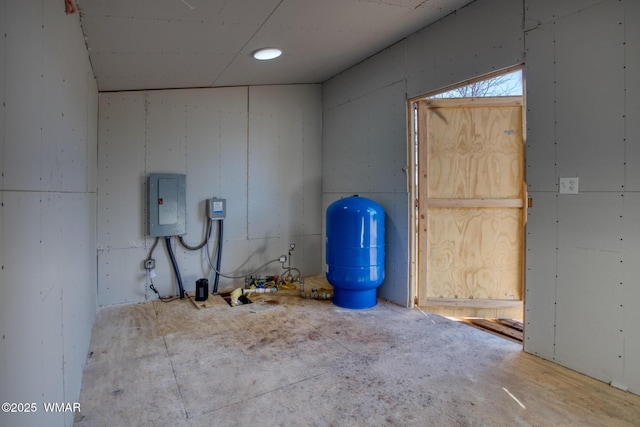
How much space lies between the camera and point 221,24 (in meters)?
2.56

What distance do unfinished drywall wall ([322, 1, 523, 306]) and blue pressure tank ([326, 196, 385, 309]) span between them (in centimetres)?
27

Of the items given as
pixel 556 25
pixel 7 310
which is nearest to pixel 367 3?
pixel 556 25

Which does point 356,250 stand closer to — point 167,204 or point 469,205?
point 469,205

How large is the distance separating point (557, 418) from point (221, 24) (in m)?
3.24

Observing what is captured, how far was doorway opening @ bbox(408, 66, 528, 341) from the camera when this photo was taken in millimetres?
3521

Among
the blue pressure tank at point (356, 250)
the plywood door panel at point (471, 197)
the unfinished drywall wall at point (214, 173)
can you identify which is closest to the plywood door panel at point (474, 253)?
the plywood door panel at point (471, 197)

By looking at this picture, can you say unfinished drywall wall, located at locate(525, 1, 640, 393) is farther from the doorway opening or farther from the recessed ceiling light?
the recessed ceiling light

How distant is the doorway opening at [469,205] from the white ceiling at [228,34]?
84 centimetres

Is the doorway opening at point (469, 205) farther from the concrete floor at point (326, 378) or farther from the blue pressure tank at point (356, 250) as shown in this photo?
the concrete floor at point (326, 378)

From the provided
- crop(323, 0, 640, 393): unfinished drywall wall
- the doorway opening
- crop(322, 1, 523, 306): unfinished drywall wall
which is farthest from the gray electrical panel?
crop(323, 0, 640, 393): unfinished drywall wall

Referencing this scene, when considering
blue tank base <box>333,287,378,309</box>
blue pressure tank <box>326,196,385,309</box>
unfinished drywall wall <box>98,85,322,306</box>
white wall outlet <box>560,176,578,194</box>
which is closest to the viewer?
white wall outlet <box>560,176,578,194</box>

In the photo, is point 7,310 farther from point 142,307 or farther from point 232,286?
point 232,286

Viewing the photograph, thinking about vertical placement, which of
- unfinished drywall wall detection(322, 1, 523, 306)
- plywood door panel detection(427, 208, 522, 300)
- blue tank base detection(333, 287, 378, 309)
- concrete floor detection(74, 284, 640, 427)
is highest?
unfinished drywall wall detection(322, 1, 523, 306)

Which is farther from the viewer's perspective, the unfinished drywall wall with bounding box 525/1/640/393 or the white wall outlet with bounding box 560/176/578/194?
the white wall outlet with bounding box 560/176/578/194
